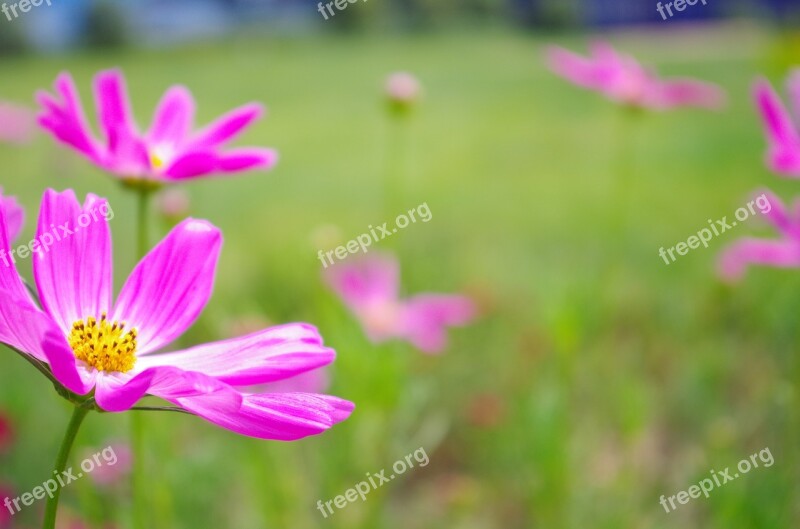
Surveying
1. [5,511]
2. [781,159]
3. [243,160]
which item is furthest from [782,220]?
[5,511]

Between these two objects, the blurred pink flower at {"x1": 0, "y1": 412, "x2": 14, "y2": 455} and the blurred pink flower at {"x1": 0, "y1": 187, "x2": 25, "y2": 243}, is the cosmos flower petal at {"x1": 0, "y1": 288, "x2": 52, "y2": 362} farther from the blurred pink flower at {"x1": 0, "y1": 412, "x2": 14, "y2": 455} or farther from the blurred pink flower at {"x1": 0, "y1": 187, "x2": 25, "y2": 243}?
the blurred pink flower at {"x1": 0, "y1": 412, "x2": 14, "y2": 455}

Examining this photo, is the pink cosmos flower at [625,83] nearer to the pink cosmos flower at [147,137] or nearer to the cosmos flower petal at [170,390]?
the pink cosmos flower at [147,137]

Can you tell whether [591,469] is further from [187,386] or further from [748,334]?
[187,386]

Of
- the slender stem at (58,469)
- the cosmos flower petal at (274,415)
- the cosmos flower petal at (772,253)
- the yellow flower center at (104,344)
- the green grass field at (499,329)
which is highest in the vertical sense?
the slender stem at (58,469)

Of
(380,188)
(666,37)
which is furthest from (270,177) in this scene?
(666,37)

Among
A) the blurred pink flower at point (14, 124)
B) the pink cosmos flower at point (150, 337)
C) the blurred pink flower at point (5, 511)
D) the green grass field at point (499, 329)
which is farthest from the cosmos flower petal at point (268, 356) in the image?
the blurred pink flower at point (14, 124)

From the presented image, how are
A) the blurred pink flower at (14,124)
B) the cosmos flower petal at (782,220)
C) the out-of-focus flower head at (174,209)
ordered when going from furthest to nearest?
the blurred pink flower at (14,124) < the out-of-focus flower head at (174,209) < the cosmos flower petal at (782,220)

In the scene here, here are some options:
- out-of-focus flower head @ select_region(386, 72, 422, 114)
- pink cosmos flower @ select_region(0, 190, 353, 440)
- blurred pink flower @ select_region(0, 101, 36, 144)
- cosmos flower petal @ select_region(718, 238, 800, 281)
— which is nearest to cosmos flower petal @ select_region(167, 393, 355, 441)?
pink cosmos flower @ select_region(0, 190, 353, 440)
